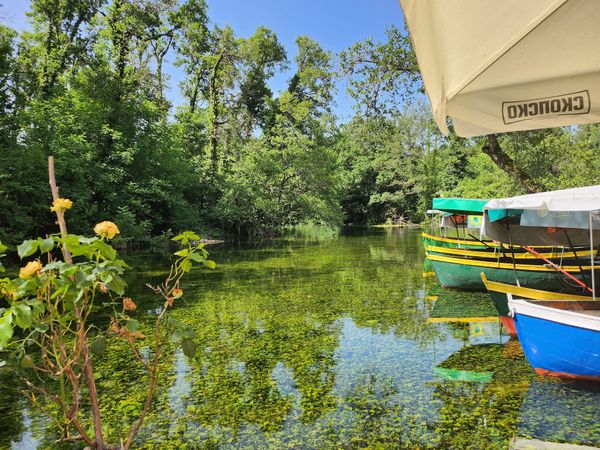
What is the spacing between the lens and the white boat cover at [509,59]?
132 centimetres

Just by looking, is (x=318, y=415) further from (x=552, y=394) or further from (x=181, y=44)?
(x=181, y=44)

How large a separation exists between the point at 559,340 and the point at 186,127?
23840 mm

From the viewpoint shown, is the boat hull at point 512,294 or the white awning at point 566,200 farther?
the boat hull at point 512,294

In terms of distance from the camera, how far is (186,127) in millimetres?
24828

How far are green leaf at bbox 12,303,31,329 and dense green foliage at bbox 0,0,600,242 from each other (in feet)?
34.9

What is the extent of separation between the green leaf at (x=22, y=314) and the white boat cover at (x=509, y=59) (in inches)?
72.3

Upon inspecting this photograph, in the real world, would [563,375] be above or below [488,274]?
below

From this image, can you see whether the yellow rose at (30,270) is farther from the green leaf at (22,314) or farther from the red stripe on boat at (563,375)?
the red stripe on boat at (563,375)

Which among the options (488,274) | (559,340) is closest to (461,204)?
(488,274)

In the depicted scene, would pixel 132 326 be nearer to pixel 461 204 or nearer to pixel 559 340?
pixel 559 340

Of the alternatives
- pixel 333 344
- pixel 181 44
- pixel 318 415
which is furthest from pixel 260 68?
pixel 318 415

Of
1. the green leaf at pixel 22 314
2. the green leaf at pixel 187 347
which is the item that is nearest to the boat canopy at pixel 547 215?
the green leaf at pixel 187 347

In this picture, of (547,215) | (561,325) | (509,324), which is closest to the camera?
(561,325)

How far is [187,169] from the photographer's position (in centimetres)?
2162
